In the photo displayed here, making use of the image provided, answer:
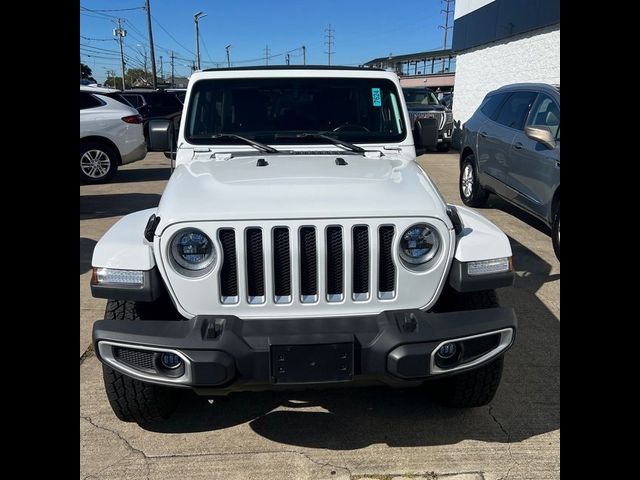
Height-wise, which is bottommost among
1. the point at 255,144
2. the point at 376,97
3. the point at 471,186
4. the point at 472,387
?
the point at 472,387

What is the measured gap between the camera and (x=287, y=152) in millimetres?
3383

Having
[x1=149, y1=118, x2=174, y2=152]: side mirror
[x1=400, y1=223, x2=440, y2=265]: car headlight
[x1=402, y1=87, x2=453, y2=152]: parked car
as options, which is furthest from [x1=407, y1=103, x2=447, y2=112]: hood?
[x1=400, y1=223, x2=440, y2=265]: car headlight

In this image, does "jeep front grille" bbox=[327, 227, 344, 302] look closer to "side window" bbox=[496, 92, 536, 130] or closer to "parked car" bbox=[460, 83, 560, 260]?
"parked car" bbox=[460, 83, 560, 260]

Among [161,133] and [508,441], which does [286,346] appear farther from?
[161,133]

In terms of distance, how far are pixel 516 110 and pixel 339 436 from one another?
4.97m

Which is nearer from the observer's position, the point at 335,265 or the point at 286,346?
the point at 286,346

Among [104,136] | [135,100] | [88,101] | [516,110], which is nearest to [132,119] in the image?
[104,136]

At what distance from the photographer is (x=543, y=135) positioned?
5086 mm

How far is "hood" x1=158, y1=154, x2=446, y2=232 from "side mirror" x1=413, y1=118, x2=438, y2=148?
33.8 inches

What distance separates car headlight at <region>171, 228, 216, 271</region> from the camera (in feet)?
7.59
